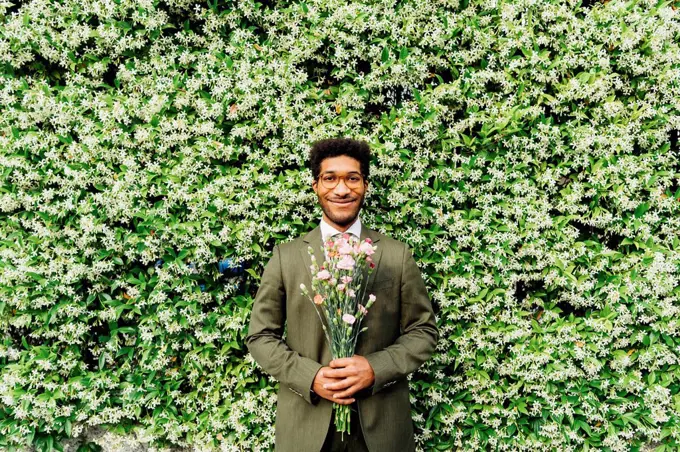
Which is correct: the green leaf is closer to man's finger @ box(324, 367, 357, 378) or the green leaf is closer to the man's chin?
the man's chin

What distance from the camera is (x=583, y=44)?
3402mm

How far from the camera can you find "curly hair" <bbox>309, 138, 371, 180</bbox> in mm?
2666

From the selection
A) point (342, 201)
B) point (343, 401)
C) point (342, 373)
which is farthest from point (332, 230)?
point (343, 401)

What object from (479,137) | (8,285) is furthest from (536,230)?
(8,285)

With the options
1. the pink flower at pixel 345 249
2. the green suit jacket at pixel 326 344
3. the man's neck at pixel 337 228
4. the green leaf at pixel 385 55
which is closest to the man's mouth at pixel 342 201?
the man's neck at pixel 337 228

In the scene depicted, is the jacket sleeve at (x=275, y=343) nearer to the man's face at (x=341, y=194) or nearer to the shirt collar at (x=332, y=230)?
the shirt collar at (x=332, y=230)

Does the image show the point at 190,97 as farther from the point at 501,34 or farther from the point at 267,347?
the point at 501,34

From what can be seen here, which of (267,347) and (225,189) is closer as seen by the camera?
(267,347)

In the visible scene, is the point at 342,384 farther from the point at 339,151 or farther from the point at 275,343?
the point at 339,151

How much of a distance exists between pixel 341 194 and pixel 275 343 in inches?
36.1

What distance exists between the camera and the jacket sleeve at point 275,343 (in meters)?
2.43

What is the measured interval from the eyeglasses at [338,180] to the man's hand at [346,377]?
951 mm

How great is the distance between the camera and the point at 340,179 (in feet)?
8.48

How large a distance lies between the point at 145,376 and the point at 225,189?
1543mm
